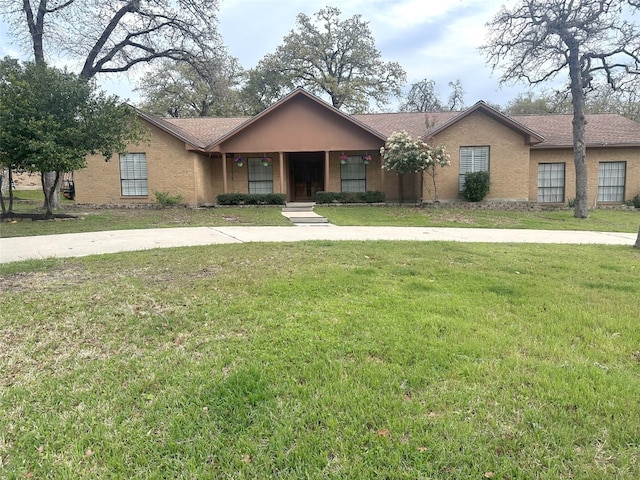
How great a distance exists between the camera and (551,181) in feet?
65.3

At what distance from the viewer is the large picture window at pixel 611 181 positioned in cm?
1966

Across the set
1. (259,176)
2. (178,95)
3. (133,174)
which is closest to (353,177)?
(259,176)

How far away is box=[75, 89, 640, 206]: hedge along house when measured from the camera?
1877 cm

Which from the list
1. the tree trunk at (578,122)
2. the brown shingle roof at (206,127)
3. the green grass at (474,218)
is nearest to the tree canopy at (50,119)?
the brown shingle roof at (206,127)

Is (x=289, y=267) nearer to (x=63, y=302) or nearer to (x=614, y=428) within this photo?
(x=63, y=302)

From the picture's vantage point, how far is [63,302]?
14.6 feet

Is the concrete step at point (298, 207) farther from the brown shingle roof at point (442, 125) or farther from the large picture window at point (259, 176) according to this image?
the brown shingle roof at point (442, 125)

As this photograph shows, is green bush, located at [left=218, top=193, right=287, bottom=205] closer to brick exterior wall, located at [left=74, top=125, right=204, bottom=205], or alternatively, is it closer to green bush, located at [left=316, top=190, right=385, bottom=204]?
brick exterior wall, located at [left=74, top=125, right=204, bottom=205]

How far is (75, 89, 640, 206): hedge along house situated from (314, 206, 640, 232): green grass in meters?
2.27

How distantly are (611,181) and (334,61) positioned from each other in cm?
2392

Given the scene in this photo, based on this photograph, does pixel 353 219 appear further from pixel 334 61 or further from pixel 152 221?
pixel 334 61

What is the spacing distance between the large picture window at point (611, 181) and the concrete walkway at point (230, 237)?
1043 centimetres

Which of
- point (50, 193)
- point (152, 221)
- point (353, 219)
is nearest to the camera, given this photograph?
point (152, 221)

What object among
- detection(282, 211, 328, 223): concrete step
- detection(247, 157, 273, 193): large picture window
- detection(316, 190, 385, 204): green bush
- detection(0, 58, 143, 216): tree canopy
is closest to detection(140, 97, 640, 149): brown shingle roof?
detection(247, 157, 273, 193): large picture window
